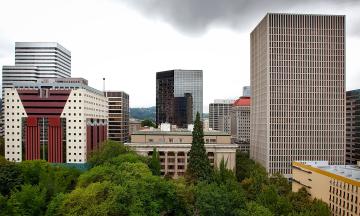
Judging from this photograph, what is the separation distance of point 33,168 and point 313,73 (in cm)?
9216

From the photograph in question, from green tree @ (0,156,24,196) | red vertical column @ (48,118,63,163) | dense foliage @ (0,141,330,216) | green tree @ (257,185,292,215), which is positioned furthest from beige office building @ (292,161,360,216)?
red vertical column @ (48,118,63,163)

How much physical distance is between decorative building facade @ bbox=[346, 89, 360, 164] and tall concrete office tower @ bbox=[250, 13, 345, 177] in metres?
26.1

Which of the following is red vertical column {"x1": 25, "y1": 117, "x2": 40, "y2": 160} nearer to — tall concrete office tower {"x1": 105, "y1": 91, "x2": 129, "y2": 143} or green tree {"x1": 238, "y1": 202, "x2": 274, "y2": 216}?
tall concrete office tower {"x1": 105, "y1": 91, "x2": 129, "y2": 143}

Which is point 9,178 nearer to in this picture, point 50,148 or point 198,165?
point 50,148

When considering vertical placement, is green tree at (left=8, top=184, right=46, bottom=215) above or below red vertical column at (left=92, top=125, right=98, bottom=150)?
below

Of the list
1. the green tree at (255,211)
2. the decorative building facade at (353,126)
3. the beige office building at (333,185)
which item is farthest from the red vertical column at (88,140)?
the decorative building facade at (353,126)

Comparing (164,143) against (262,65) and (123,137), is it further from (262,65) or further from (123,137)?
(123,137)

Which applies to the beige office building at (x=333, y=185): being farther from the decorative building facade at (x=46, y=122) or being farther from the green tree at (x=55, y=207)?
the decorative building facade at (x=46, y=122)

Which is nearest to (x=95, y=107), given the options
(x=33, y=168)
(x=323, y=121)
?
(x=33, y=168)

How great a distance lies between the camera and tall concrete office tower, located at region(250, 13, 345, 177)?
112 m

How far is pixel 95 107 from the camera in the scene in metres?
127

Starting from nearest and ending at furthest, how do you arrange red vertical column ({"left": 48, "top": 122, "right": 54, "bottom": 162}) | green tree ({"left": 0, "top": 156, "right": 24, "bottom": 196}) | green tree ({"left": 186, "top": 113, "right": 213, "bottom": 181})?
green tree ({"left": 0, "top": 156, "right": 24, "bottom": 196}) → green tree ({"left": 186, "top": 113, "right": 213, "bottom": 181}) → red vertical column ({"left": 48, "top": 122, "right": 54, "bottom": 162})

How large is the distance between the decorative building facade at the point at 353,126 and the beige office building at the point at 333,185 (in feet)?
189

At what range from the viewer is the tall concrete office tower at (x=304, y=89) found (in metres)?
112
